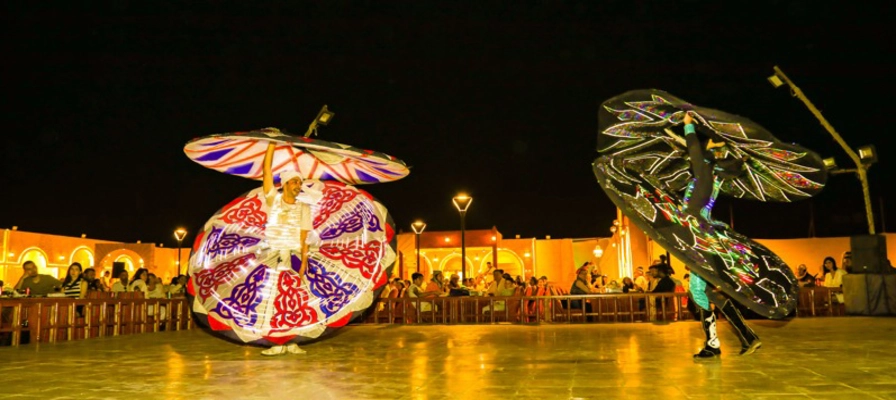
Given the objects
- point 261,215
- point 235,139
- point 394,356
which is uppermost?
point 235,139

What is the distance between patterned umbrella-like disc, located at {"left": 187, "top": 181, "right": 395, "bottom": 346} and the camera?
22.2 feet

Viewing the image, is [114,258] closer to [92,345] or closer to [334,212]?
[92,345]

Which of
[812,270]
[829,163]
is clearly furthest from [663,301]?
[812,270]

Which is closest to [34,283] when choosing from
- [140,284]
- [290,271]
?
[140,284]

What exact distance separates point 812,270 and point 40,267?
38043 millimetres

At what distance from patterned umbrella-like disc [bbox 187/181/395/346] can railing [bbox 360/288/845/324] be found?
6172 millimetres

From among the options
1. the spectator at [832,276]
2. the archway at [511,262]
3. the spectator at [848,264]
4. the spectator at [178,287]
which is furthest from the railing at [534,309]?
the archway at [511,262]

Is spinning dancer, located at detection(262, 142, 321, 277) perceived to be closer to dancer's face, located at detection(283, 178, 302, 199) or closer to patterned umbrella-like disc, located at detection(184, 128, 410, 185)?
dancer's face, located at detection(283, 178, 302, 199)

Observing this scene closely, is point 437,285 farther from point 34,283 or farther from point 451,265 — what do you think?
point 451,265

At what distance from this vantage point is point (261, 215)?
744cm

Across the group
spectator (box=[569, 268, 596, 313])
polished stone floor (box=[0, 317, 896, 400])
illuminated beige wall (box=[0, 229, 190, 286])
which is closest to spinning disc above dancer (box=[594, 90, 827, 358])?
polished stone floor (box=[0, 317, 896, 400])

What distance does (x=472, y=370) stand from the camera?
18.9 feet

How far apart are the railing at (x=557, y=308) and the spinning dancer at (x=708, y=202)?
275 inches

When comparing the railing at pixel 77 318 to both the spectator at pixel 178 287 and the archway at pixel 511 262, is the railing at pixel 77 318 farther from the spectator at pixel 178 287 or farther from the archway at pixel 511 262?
the archway at pixel 511 262
